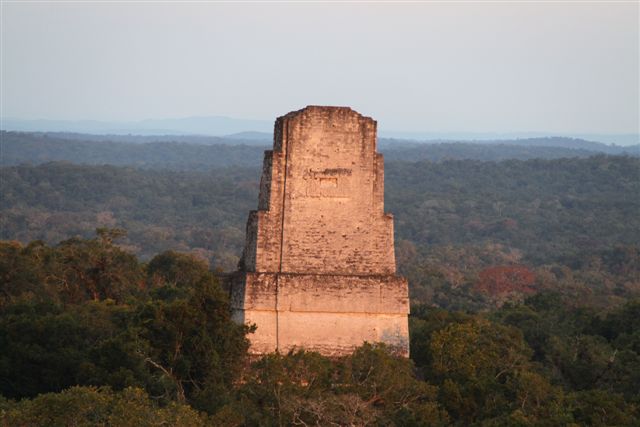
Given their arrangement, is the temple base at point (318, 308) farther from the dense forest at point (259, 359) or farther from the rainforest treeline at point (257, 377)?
the dense forest at point (259, 359)

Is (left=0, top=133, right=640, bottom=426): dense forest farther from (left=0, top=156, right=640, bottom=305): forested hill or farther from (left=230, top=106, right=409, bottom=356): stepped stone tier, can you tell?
(left=0, top=156, right=640, bottom=305): forested hill

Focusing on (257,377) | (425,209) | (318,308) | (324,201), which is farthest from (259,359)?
(425,209)

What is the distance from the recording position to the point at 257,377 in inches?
687

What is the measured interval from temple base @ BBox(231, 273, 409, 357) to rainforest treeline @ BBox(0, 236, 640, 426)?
0.84 ft

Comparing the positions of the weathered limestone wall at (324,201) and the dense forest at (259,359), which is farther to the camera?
the weathered limestone wall at (324,201)

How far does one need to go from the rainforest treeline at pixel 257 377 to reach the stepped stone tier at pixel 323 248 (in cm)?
40

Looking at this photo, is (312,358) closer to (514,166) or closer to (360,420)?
(360,420)

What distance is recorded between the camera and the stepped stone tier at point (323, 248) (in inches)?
723

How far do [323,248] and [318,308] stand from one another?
76cm

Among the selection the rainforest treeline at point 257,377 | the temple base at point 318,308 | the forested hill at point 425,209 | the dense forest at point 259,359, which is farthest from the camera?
the forested hill at point 425,209

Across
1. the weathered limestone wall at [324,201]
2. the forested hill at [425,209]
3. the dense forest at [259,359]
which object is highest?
the weathered limestone wall at [324,201]

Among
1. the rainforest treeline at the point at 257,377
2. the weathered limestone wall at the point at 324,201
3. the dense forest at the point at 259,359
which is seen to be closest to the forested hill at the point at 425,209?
the dense forest at the point at 259,359

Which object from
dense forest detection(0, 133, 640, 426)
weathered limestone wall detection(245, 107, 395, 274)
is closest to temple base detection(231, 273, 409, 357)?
weathered limestone wall detection(245, 107, 395, 274)

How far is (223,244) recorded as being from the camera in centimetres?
8725
